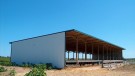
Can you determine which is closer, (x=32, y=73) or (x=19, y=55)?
(x=32, y=73)

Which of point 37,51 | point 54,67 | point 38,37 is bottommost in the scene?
point 54,67

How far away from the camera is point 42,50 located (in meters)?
27.3

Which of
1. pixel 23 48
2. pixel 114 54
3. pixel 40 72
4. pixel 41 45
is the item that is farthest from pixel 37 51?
pixel 114 54

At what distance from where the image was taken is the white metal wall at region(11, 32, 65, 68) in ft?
79.9

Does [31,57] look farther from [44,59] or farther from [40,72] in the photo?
[40,72]

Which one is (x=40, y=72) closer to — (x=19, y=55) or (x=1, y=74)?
(x=1, y=74)

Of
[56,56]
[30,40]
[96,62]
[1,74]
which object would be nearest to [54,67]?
[56,56]

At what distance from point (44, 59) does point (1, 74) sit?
1126 centimetres

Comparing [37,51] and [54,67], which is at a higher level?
[37,51]

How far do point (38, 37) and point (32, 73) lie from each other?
626 inches

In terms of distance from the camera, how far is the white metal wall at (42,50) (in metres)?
24.4

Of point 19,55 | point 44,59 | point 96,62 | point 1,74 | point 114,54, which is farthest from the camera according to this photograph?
point 114,54

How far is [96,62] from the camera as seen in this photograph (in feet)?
126

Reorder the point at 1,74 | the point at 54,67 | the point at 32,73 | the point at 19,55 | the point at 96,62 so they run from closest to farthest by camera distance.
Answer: the point at 32,73
the point at 1,74
the point at 54,67
the point at 19,55
the point at 96,62
